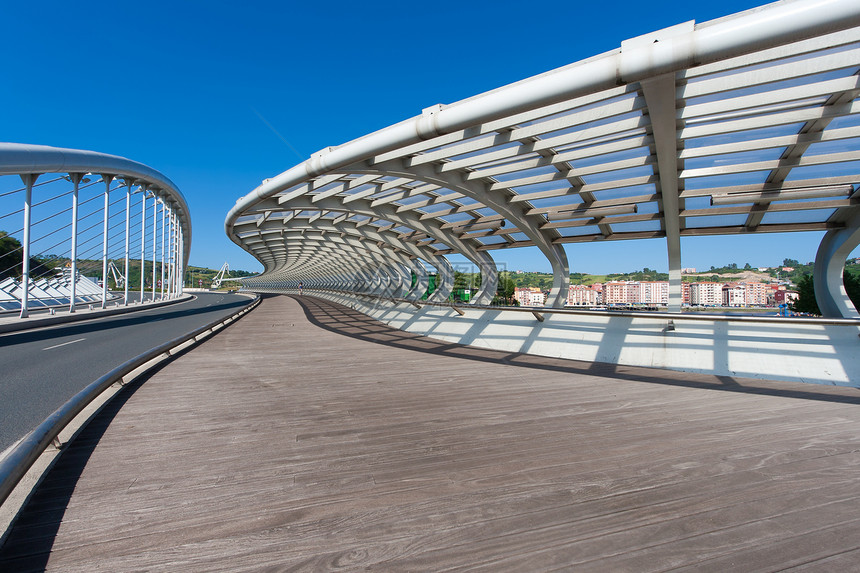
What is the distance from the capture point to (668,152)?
586 centimetres

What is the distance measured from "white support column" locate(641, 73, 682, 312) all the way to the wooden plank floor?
3.36m

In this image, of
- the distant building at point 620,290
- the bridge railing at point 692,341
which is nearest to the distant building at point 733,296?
the bridge railing at point 692,341

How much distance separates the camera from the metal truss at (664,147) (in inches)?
160

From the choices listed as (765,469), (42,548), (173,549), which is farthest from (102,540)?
(765,469)

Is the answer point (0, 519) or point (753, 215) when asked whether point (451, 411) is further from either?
point (753, 215)

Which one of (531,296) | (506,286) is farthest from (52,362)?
(506,286)

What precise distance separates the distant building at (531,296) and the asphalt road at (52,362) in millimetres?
9844

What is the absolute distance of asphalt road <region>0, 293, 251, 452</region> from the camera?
4.46 m

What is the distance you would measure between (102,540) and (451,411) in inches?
112

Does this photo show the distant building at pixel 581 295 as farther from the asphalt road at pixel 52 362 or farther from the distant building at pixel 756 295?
the asphalt road at pixel 52 362

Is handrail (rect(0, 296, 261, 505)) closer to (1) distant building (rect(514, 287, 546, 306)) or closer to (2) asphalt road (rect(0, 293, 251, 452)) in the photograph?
(2) asphalt road (rect(0, 293, 251, 452))

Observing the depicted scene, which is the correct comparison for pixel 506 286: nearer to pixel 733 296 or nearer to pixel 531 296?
pixel 531 296

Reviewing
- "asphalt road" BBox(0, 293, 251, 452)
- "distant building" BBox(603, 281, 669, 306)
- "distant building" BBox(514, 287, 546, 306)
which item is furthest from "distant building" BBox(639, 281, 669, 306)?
"asphalt road" BBox(0, 293, 251, 452)

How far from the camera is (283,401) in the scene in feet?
14.9
